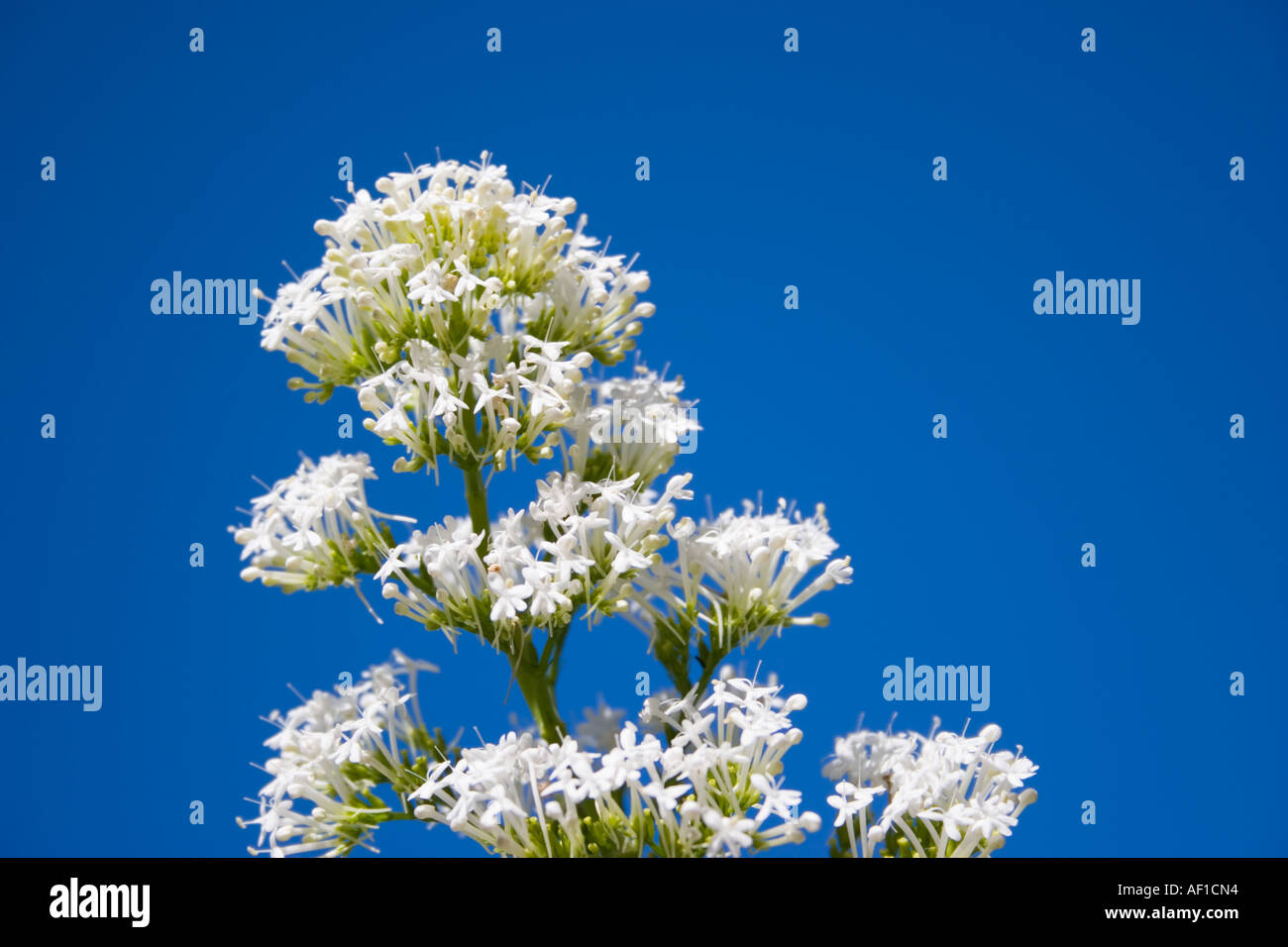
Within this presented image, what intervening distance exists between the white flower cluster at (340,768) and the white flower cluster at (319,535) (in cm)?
56

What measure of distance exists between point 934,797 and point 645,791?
1.28 meters

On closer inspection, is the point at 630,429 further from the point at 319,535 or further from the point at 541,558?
the point at 319,535

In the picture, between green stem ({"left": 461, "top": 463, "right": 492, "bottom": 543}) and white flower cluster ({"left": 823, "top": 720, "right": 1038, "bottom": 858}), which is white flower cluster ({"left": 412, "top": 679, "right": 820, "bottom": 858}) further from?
green stem ({"left": 461, "top": 463, "right": 492, "bottom": 543})

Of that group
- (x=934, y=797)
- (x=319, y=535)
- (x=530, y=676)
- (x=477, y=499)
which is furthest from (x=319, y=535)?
(x=934, y=797)

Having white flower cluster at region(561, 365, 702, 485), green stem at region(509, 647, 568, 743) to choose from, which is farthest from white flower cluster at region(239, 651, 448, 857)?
white flower cluster at region(561, 365, 702, 485)

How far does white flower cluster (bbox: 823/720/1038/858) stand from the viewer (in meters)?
4.36

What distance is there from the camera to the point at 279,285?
509 cm

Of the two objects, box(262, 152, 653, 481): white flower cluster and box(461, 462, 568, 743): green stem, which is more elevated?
box(262, 152, 653, 481): white flower cluster

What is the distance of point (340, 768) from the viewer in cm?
489

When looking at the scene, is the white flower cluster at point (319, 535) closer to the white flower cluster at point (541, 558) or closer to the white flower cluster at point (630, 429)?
the white flower cluster at point (541, 558)

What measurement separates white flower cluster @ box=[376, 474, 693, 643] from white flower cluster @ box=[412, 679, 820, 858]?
0.54 meters
